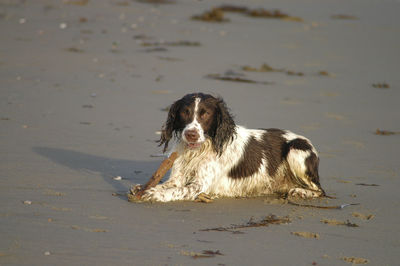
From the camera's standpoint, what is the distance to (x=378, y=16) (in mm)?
22812

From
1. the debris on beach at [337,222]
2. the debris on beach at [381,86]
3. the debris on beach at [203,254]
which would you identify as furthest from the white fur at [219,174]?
the debris on beach at [381,86]

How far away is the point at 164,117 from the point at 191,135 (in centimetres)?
355

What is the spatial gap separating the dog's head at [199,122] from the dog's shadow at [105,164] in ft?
2.35

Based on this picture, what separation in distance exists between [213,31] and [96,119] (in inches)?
335

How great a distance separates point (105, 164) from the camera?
812 centimetres

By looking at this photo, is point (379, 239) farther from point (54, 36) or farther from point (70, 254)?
point (54, 36)

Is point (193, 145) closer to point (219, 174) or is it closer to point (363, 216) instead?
point (219, 174)

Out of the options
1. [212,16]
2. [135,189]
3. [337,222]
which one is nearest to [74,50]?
[212,16]

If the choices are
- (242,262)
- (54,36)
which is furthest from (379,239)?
(54,36)

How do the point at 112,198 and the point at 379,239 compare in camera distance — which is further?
the point at 112,198

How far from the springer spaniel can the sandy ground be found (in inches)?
10.9

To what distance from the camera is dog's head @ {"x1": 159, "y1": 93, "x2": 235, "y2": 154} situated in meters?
7.00

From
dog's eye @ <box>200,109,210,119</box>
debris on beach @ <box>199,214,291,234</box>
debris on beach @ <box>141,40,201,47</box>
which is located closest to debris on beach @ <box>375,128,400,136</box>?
dog's eye @ <box>200,109,210,119</box>

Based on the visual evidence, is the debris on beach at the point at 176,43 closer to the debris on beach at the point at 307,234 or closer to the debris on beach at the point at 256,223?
the debris on beach at the point at 256,223
